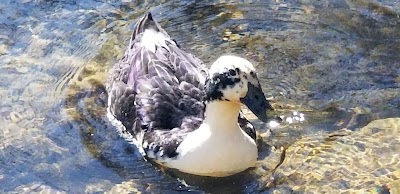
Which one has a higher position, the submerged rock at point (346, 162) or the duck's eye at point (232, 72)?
the duck's eye at point (232, 72)

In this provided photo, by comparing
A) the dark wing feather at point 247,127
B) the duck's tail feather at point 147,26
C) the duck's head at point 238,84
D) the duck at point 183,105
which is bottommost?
the dark wing feather at point 247,127

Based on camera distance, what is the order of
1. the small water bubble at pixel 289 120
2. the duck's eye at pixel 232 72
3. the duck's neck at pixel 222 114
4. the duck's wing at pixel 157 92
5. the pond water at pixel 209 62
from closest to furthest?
the duck's eye at pixel 232 72, the duck's neck at pixel 222 114, the pond water at pixel 209 62, the duck's wing at pixel 157 92, the small water bubble at pixel 289 120

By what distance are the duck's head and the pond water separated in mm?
648

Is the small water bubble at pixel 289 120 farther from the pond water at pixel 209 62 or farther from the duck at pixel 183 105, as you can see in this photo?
the duck at pixel 183 105

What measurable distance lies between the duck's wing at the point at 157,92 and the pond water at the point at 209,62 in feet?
0.64

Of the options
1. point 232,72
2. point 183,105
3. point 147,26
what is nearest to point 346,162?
point 232,72

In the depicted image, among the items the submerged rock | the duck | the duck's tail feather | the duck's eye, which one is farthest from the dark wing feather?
the duck's tail feather

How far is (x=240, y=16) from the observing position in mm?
8789

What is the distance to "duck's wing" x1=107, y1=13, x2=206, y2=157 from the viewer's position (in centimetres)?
683

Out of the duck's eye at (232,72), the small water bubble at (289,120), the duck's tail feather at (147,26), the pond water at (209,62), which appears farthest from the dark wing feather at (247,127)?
the duck's tail feather at (147,26)

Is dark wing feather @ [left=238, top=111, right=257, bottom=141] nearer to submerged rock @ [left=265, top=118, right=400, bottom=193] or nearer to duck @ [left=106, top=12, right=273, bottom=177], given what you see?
duck @ [left=106, top=12, right=273, bottom=177]

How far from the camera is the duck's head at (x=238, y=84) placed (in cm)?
622

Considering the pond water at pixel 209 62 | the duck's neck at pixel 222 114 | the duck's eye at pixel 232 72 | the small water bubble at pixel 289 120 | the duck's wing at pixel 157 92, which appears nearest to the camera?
the duck's eye at pixel 232 72

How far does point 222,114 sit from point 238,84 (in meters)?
0.28
